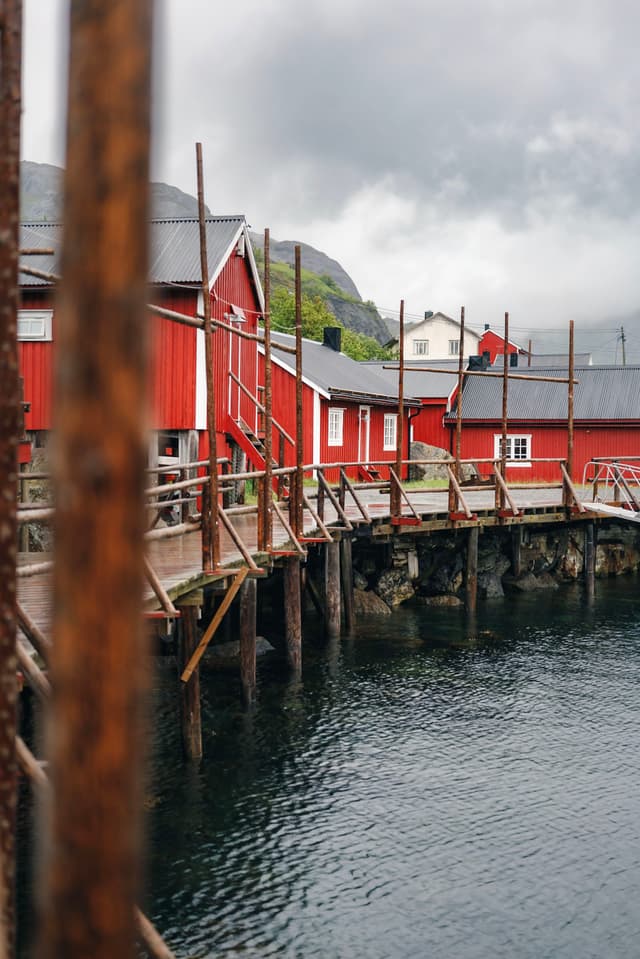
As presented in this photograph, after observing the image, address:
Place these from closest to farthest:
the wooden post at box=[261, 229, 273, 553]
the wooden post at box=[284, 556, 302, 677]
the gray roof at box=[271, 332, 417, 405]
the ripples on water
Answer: the ripples on water
the wooden post at box=[261, 229, 273, 553]
the wooden post at box=[284, 556, 302, 677]
the gray roof at box=[271, 332, 417, 405]

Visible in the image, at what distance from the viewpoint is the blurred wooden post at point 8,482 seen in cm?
332

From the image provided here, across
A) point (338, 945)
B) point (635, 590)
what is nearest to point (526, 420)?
point (635, 590)

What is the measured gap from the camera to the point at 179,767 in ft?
41.9

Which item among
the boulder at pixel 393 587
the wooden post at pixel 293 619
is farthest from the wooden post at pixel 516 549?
the wooden post at pixel 293 619

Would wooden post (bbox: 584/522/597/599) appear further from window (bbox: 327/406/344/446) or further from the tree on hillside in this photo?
the tree on hillside

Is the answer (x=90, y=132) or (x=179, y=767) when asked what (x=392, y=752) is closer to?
(x=179, y=767)

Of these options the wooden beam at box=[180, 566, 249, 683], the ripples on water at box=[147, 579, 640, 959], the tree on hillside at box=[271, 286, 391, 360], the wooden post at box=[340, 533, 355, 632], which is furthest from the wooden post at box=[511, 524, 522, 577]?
the tree on hillside at box=[271, 286, 391, 360]

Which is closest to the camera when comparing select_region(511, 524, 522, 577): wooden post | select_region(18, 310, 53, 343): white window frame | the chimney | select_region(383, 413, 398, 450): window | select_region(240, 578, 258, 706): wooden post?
select_region(240, 578, 258, 706): wooden post

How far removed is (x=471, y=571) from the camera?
24328mm

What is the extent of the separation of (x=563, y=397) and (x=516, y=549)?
1578cm

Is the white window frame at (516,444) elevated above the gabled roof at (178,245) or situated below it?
below

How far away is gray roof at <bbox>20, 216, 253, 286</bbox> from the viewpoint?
21.8 meters

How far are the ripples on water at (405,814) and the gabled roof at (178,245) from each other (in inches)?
362

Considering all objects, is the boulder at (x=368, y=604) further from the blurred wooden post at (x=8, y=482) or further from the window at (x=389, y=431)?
the blurred wooden post at (x=8, y=482)
